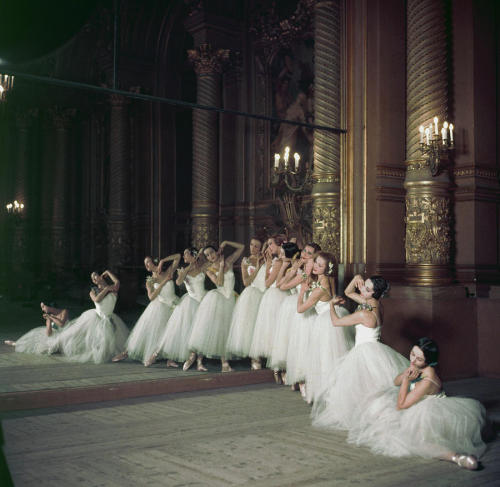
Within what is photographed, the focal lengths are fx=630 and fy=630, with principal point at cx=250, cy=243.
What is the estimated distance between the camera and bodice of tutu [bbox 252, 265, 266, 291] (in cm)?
914

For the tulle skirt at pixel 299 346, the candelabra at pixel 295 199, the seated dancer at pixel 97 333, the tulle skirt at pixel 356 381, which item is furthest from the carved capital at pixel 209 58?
the tulle skirt at pixel 356 381

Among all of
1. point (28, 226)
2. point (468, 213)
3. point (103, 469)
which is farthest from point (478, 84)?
point (28, 226)

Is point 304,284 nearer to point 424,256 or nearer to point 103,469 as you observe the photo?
point 424,256

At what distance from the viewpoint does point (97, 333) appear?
32.3 ft

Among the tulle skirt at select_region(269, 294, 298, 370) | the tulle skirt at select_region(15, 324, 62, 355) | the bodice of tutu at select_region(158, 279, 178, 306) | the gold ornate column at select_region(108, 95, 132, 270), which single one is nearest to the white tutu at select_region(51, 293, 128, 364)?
the tulle skirt at select_region(15, 324, 62, 355)

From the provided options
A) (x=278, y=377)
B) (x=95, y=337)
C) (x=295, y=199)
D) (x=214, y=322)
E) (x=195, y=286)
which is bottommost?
(x=278, y=377)

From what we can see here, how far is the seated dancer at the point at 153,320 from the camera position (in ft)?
31.0

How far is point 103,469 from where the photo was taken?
464 centimetres

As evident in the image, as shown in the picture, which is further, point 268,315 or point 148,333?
point 148,333

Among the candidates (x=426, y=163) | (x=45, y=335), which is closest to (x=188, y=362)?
(x=45, y=335)

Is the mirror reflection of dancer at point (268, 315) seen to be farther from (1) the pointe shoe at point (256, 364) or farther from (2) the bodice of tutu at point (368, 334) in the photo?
(2) the bodice of tutu at point (368, 334)

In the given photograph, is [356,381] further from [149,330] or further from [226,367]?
[149,330]

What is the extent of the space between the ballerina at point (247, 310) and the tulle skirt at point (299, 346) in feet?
3.66

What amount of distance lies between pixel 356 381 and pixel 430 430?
42.9 inches
